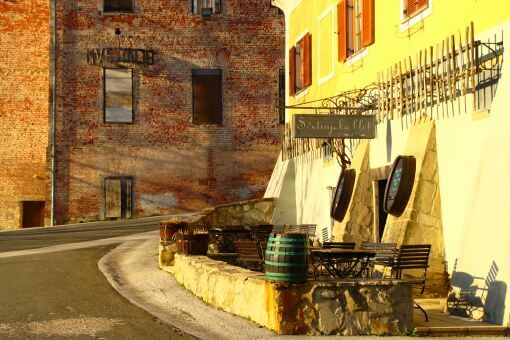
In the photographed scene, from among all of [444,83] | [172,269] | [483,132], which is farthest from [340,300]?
[172,269]

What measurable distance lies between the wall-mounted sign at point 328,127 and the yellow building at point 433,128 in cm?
57

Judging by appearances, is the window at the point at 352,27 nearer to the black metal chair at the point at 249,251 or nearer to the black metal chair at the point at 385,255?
the black metal chair at the point at 249,251

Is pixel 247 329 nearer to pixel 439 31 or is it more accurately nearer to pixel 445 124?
pixel 445 124

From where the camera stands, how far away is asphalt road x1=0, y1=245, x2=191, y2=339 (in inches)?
398

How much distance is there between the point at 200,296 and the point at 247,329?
2569mm

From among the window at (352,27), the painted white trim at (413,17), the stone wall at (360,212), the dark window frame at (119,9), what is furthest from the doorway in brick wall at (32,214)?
the painted white trim at (413,17)

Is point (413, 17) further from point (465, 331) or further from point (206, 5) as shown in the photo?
point (206, 5)

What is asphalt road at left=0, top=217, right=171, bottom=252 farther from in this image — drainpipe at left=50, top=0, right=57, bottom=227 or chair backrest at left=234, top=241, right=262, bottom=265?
chair backrest at left=234, top=241, right=262, bottom=265

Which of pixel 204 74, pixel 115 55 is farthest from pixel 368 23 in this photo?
pixel 115 55

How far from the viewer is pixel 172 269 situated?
15.6m

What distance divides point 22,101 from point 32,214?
440cm

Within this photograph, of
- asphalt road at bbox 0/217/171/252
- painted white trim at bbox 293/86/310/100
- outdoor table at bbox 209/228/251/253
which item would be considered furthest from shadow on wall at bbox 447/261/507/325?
asphalt road at bbox 0/217/171/252

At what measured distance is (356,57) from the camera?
1730 cm

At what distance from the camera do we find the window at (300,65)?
2131 centimetres
